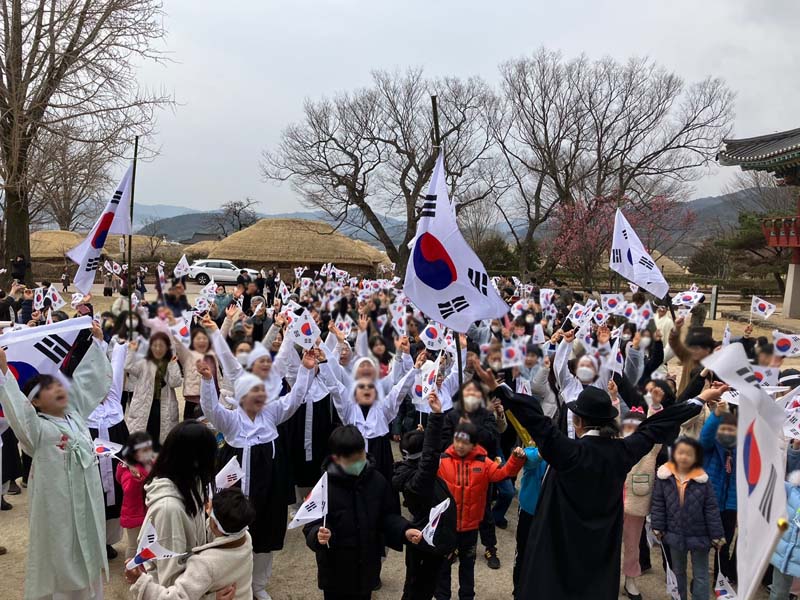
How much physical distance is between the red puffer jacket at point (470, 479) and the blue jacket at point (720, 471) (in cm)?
155

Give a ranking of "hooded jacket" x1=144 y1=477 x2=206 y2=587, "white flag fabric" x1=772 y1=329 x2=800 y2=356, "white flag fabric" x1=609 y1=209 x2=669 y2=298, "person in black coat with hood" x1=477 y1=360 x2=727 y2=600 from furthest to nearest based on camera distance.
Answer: "white flag fabric" x1=609 y1=209 x2=669 y2=298, "white flag fabric" x1=772 y1=329 x2=800 y2=356, "person in black coat with hood" x1=477 y1=360 x2=727 y2=600, "hooded jacket" x1=144 y1=477 x2=206 y2=587

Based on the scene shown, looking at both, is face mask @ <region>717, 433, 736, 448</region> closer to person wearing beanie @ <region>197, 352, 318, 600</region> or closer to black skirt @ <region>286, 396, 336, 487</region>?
person wearing beanie @ <region>197, 352, 318, 600</region>

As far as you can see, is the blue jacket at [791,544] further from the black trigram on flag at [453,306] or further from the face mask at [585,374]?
the black trigram on flag at [453,306]

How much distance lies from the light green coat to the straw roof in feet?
104

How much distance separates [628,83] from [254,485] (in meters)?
29.8

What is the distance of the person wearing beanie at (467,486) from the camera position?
379cm

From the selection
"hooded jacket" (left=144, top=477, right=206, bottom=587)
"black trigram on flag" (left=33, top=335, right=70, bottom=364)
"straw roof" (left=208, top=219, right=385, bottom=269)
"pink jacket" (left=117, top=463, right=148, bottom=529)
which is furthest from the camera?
"straw roof" (left=208, top=219, right=385, bottom=269)

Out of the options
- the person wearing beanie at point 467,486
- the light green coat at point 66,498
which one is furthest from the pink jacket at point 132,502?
the person wearing beanie at point 467,486

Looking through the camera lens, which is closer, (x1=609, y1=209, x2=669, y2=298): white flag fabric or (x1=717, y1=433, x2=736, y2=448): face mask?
(x1=717, y1=433, x2=736, y2=448): face mask

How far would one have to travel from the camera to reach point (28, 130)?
55.4 feet

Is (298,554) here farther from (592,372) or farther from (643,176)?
(643,176)

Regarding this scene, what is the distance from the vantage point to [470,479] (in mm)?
3820

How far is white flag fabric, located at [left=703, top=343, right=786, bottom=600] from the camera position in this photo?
76.5 inches

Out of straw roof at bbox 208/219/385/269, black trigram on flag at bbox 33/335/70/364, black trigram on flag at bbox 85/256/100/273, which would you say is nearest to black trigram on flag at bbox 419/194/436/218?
black trigram on flag at bbox 33/335/70/364
